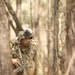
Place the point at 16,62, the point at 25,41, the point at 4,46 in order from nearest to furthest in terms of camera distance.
A: the point at 4,46, the point at 16,62, the point at 25,41

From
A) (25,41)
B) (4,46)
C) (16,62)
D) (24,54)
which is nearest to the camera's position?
(4,46)

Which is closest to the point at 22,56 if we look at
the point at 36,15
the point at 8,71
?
the point at 8,71

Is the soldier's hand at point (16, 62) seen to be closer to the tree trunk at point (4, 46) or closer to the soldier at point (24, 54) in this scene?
the soldier at point (24, 54)

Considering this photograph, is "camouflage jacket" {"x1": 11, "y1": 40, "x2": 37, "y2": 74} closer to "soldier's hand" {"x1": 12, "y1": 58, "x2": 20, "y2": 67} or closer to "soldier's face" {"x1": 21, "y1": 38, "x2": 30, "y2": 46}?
"soldier's face" {"x1": 21, "y1": 38, "x2": 30, "y2": 46}

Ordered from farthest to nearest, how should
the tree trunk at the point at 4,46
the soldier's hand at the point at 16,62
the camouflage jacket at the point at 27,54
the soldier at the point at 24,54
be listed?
the camouflage jacket at the point at 27,54 < the soldier at the point at 24,54 < the soldier's hand at the point at 16,62 < the tree trunk at the point at 4,46

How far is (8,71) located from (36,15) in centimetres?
759

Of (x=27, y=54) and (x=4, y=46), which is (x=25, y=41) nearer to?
(x=27, y=54)

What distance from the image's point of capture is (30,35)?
5312mm

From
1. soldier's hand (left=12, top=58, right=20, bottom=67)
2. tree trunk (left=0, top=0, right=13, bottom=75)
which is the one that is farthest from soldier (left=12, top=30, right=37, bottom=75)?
tree trunk (left=0, top=0, right=13, bottom=75)

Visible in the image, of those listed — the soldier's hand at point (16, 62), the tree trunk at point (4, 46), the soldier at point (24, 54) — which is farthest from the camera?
the soldier at point (24, 54)

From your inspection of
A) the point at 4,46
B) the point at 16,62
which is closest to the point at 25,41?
the point at 16,62

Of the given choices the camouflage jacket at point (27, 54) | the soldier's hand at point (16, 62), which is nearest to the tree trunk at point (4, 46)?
the soldier's hand at point (16, 62)

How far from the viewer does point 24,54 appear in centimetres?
553

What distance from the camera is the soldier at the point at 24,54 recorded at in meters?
5.10
